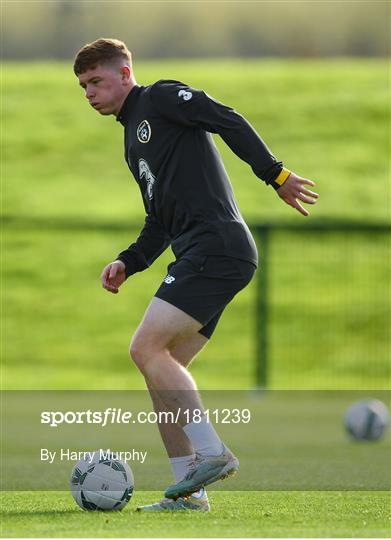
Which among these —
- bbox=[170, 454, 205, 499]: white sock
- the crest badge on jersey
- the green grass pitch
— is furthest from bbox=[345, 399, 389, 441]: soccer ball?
the crest badge on jersey

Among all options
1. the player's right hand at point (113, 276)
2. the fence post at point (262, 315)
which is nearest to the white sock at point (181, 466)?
the player's right hand at point (113, 276)

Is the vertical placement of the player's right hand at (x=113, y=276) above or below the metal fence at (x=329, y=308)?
above

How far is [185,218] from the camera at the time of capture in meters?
6.77

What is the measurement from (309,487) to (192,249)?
2174 millimetres

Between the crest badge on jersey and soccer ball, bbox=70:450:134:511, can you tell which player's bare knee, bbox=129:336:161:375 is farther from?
the crest badge on jersey

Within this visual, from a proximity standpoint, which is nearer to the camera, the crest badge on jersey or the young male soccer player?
the young male soccer player

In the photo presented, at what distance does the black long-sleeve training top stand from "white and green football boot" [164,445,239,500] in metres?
1.06

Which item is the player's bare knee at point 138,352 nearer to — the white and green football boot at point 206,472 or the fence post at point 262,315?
the white and green football boot at point 206,472

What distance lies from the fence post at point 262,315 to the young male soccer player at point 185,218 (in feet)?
38.4

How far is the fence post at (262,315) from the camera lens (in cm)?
1867

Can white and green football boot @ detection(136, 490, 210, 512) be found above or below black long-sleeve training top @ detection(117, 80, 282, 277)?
below

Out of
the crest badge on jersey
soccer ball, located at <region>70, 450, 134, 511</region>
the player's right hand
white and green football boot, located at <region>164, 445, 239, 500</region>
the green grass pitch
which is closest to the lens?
the green grass pitch

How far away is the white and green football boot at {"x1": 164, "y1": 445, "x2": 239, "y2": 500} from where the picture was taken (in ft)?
20.8

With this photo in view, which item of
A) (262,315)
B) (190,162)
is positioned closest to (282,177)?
(190,162)
